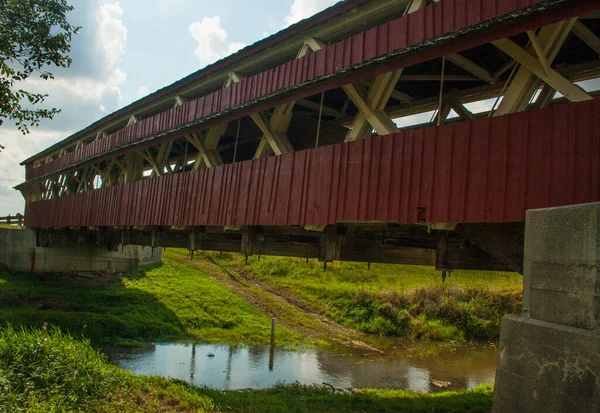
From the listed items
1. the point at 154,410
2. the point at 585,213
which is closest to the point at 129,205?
the point at 154,410

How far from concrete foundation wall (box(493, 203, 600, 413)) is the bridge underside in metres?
1.26

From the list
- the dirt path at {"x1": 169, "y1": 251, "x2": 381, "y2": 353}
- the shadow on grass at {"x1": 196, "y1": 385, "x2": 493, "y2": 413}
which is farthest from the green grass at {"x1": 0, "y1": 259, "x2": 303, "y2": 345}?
the shadow on grass at {"x1": 196, "y1": 385, "x2": 493, "y2": 413}

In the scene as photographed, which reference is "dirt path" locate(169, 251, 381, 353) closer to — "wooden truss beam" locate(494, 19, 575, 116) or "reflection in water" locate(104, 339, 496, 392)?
"reflection in water" locate(104, 339, 496, 392)

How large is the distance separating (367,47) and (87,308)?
14.6 m

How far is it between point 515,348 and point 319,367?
1072cm

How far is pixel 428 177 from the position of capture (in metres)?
6.44

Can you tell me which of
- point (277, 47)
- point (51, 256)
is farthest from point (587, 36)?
point (51, 256)

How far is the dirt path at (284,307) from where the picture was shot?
64.1 ft

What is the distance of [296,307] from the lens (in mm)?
22922

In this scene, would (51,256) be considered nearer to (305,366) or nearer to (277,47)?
(305,366)

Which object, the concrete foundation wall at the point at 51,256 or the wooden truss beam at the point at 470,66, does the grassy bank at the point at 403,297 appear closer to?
the concrete foundation wall at the point at 51,256

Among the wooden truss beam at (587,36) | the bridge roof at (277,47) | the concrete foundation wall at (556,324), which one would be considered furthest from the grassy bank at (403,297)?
the concrete foundation wall at (556,324)

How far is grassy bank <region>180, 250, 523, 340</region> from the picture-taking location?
21.1 metres

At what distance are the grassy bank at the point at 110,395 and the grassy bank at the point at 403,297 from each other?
40.2 feet
